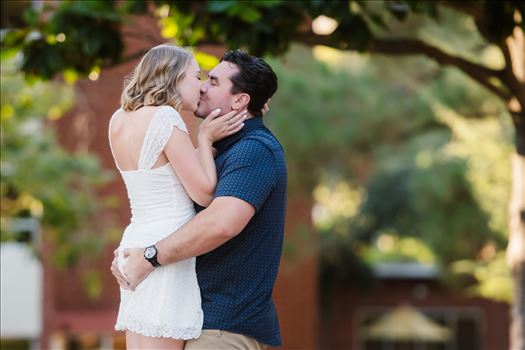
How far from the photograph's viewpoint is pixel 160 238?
4754mm

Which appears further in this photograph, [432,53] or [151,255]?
[432,53]

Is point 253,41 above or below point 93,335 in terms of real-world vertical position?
above

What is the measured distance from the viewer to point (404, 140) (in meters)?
27.9

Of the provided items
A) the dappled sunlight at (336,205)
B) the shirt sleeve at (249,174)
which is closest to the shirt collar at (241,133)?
the shirt sleeve at (249,174)

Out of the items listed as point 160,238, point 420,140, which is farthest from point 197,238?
point 420,140

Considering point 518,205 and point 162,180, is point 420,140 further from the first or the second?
point 162,180

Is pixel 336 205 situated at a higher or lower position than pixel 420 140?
lower

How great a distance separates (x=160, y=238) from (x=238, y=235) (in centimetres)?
29

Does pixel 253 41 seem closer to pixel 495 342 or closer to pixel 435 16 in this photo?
pixel 435 16

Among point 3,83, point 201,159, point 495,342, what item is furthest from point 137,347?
point 495,342

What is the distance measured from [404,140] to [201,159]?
23.3 m

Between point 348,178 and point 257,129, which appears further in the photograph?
point 348,178

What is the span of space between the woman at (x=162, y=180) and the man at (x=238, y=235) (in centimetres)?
6

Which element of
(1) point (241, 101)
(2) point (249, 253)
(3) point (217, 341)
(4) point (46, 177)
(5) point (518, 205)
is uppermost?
(1) point (241, 101)
